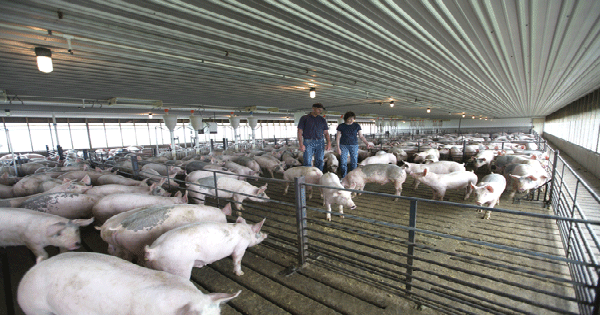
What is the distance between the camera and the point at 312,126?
6.06m

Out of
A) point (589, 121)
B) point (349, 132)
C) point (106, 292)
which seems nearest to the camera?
A: point (106, 292)

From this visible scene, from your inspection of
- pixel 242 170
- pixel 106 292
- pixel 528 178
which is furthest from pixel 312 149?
pixel 106 292

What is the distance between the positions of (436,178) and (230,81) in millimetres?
5911

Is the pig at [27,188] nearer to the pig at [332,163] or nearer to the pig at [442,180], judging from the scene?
the pig at [332,163]

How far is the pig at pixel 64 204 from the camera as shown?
3.99 metres

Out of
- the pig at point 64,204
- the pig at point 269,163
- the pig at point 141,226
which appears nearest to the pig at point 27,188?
the pig at point 64,204

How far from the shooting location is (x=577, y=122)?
1447cm

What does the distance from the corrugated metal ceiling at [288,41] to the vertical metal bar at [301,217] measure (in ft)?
7.02

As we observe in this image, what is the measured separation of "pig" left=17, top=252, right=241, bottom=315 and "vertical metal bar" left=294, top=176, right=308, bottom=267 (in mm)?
1401

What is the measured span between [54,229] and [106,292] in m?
1.94

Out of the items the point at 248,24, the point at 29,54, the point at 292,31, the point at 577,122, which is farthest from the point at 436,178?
the point at 577,122

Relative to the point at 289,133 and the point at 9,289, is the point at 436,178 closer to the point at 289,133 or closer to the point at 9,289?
the point at 9,289

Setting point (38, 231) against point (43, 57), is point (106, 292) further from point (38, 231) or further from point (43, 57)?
point (43, 57)

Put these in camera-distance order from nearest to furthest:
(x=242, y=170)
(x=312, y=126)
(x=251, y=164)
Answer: (x=312, y=126) → (x=242, y=170) → (x=251, y=164)
